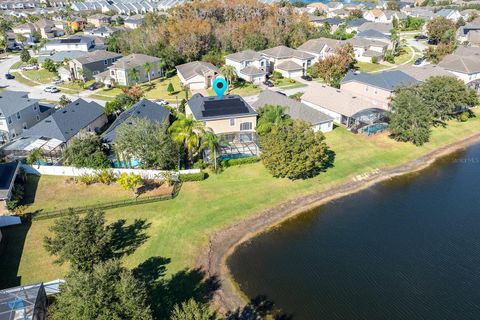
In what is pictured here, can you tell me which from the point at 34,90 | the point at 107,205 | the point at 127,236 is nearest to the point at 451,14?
the point at 34,90

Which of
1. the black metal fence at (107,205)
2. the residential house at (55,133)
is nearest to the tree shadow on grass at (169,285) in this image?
the black metal fence at (107,205)

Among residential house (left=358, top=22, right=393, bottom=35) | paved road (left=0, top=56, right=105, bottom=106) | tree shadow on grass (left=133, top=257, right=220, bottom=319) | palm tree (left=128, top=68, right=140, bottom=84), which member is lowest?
tree shadow on grass (left=133, top=257, right=220, bottom=319)

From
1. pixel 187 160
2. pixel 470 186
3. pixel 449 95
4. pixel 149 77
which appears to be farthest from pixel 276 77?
pixel 470 186

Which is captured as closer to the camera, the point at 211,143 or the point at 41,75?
the point at 211,143

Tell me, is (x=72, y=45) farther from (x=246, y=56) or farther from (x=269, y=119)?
(x=269, y=119)

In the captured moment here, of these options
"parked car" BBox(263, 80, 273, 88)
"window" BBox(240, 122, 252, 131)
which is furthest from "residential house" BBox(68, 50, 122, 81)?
"window" BBox(240, 122, 252, 131)

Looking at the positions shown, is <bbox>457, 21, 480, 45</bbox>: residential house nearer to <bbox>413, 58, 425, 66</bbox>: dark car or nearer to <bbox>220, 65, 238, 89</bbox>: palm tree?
<bbox>413, 58, 425, 66</bbox>: dark car
